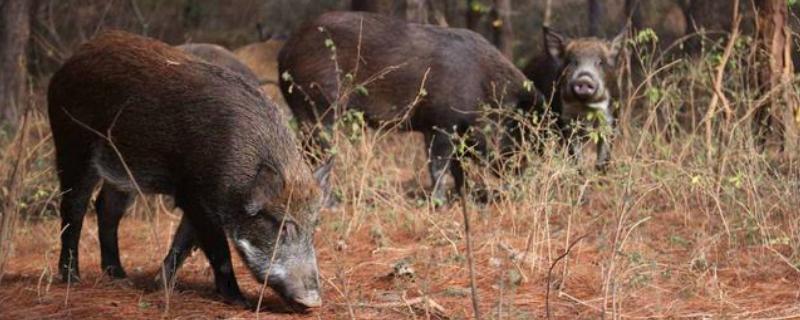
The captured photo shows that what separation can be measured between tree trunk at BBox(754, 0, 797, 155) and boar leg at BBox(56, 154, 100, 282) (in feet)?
15.6

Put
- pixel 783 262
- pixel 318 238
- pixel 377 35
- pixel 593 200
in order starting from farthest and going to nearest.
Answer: pixel 377 35 → pixel 593 200 → pixel 318 238 → pixel 783 262

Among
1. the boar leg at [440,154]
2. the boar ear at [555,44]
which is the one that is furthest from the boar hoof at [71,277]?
the boar ear at [555,44]

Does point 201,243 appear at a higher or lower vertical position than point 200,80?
lower

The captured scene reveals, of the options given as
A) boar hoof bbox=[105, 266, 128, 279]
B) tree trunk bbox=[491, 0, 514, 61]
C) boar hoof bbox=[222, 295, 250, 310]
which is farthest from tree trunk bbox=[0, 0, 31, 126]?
boar hoof bbox=[222, 295, 250, 310]

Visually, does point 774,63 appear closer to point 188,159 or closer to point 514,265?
point 514,265

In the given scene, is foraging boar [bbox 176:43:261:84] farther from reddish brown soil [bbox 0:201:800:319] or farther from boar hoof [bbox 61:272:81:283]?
boar hoof [bbox 61:272:81:283]

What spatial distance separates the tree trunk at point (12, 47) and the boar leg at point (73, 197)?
5436 millimetres

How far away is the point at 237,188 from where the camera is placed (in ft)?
19.2

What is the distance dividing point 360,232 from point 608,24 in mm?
12130

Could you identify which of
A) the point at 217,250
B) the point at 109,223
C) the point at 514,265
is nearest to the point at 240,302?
the point at 217,250


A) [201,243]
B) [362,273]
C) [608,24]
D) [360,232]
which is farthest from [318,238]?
[608,24]

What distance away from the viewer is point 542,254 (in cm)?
693

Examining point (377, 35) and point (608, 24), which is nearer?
point (377, 35)

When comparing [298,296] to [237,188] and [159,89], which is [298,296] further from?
[159,89]
